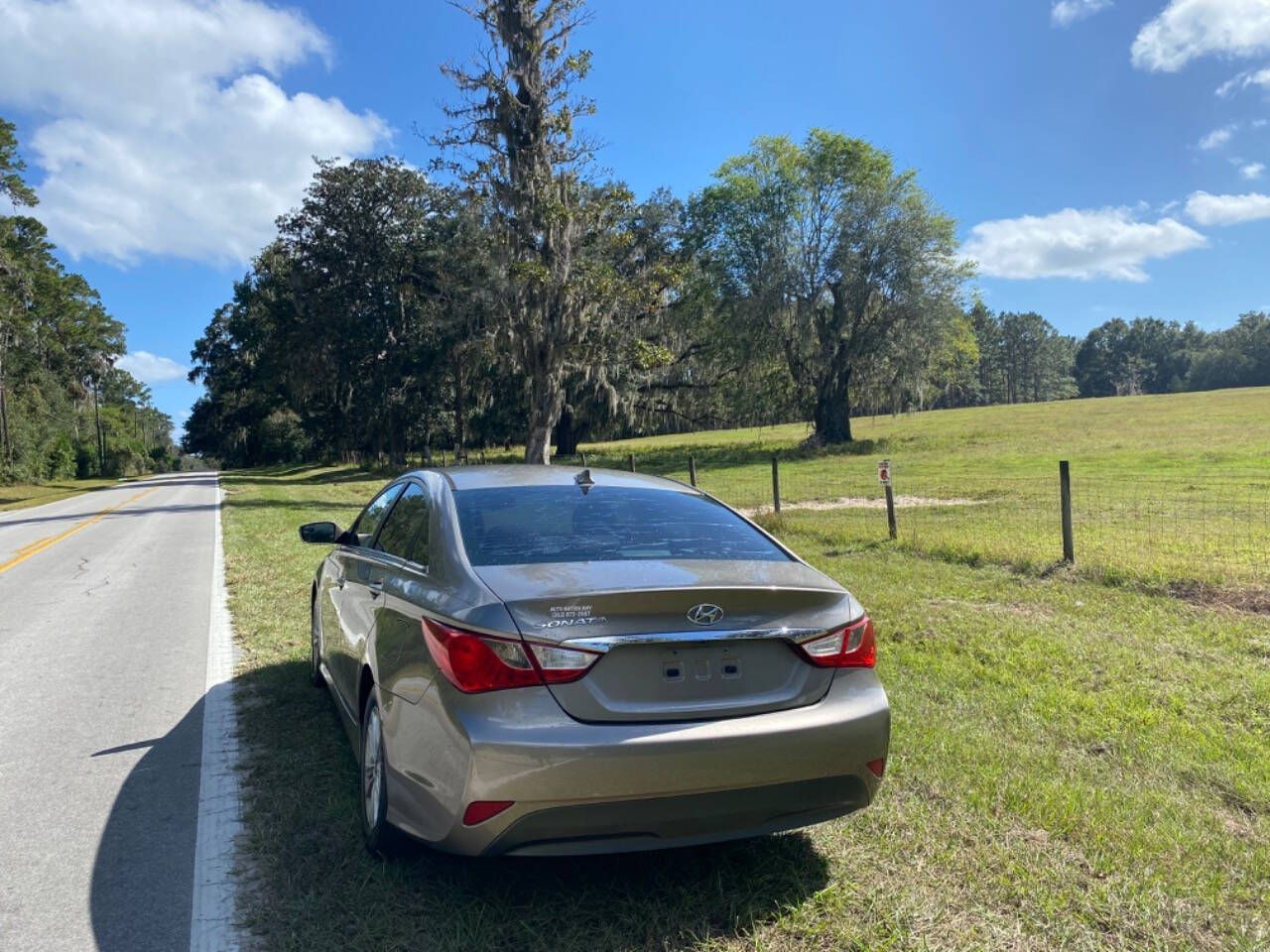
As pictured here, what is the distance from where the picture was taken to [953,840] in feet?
11.2

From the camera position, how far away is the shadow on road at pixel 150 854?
3.01 metres

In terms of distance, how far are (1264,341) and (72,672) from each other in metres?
131

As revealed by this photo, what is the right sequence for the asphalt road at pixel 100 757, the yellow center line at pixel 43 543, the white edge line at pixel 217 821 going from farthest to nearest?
the yellow center line at pixel 43 543
the asphalt road at pixel 100 757
the white edge line at pixel 217 821

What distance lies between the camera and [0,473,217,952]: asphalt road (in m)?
3.15

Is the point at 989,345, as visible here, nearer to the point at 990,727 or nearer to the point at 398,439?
the point at 398,439

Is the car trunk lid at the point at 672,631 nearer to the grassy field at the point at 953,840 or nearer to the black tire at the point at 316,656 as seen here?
the grassy field at the point at 953,840

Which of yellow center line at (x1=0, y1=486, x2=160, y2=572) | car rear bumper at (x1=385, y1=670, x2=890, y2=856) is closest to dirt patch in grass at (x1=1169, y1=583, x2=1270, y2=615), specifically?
car rear bumper at (x1=385, y1=670, x2=890, y2=856)

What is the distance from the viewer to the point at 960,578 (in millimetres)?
9023

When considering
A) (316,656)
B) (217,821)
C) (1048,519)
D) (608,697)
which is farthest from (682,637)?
(1048,519)

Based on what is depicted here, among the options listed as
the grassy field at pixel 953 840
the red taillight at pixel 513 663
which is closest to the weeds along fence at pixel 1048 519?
the grassy field at pixel 953 840

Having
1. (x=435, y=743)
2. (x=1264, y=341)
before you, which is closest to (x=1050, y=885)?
(x=435, y=743)

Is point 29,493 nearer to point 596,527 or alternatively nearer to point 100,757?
point 100,757

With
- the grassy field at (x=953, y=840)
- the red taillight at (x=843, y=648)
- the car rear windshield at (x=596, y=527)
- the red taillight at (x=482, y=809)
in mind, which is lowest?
the grassy field at (x=953, y=840)

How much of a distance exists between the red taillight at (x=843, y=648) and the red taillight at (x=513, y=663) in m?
0.84
